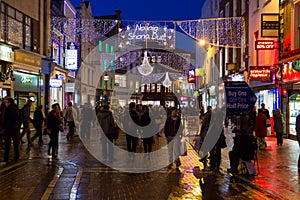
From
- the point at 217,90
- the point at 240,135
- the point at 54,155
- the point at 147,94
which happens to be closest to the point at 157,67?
the point at 147,94

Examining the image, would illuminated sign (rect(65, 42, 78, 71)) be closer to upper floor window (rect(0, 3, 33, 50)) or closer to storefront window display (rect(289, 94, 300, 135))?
upper floor window (rect(0, 3, 33, 50))

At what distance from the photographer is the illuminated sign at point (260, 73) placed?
22964mm

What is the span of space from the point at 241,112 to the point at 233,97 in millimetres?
501

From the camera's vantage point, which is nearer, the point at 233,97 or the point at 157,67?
the point at 233,97

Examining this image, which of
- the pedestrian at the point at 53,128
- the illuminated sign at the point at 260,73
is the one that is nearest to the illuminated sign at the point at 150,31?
the illuminated sign at the point at 260,73

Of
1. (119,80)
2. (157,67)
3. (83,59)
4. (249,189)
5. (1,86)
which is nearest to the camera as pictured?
(249,189)

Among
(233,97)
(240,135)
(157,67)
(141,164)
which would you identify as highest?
(157,67)

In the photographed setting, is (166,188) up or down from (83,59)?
down

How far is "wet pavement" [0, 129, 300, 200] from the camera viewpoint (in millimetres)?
8414

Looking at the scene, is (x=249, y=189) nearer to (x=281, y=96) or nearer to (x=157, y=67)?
(x=281, y=96)

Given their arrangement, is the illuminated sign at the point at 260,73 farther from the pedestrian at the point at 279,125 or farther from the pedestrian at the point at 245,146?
the pedestrian at the point at 245,146

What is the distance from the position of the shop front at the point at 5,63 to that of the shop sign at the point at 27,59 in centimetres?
112

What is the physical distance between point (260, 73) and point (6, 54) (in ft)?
45.4

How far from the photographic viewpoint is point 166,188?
30.0 ft
